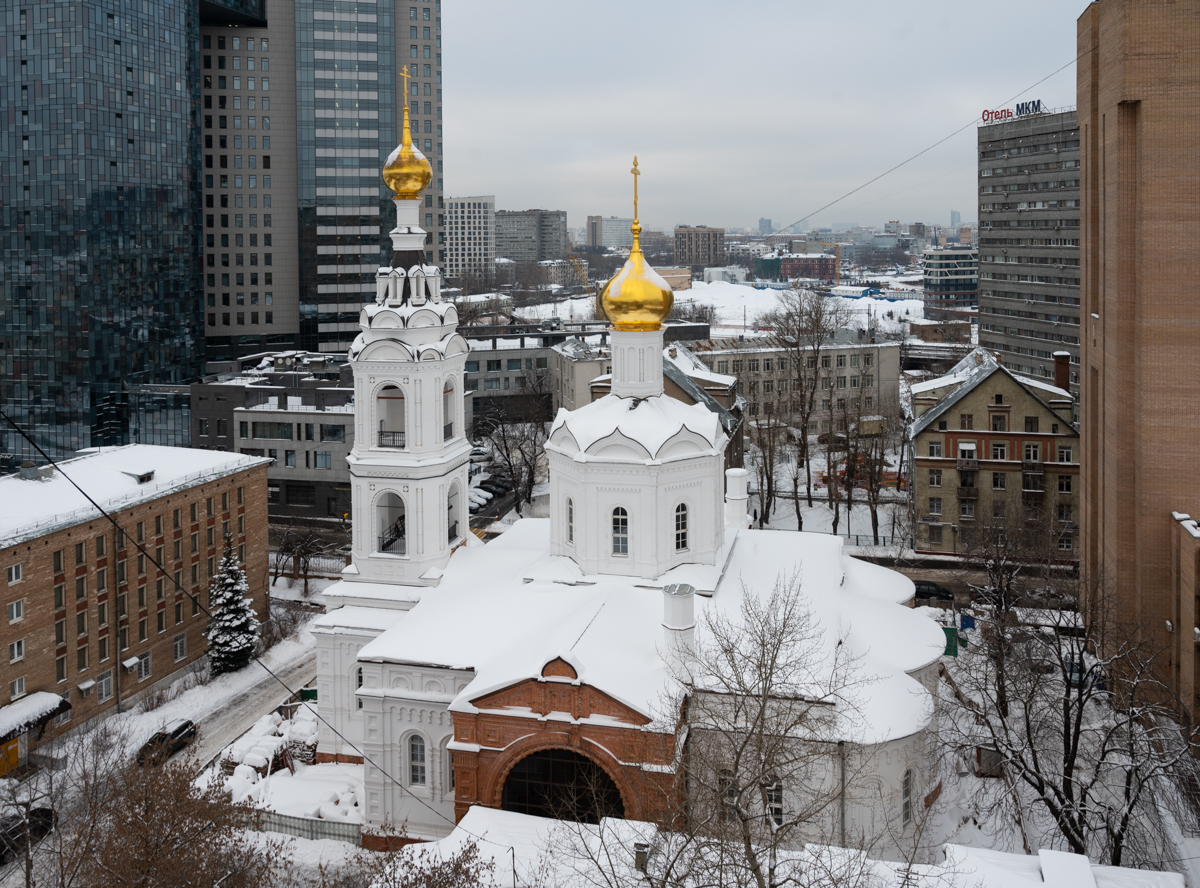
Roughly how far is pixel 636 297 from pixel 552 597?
24.2ft

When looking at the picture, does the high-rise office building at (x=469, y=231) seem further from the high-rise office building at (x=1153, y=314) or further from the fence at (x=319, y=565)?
the high-rise office building at (x=1153, y=314)

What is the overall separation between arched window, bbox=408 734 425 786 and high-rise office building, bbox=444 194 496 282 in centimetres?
16921

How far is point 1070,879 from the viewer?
13727mm

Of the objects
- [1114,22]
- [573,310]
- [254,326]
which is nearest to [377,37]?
[254,326]

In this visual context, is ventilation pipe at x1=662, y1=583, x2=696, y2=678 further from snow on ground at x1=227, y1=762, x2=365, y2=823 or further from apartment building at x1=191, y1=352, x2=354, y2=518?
apartment building at x1=191, y1=352, x2=354, y2=518

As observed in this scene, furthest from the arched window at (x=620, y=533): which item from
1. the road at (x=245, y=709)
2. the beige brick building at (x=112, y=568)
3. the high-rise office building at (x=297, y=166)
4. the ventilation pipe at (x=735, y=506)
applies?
the high-rise office building at (x=297, y=166)

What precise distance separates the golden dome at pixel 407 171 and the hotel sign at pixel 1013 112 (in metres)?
57.6

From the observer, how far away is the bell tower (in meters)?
24.2

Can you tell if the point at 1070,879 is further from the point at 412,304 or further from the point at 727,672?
the point at 412,304

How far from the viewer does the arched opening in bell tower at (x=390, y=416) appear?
24781 mm

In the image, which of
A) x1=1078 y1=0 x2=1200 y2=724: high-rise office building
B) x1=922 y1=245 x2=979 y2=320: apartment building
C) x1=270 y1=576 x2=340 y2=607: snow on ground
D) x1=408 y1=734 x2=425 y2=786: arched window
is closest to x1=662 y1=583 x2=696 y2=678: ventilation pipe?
x1=408 y1=734 x2=425 y2=786: arched window

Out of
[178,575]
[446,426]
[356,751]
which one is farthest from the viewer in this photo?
[178,575]

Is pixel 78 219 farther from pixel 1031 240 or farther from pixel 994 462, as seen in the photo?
pixel 1031 240

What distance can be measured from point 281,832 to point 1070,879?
15075 millimetres
